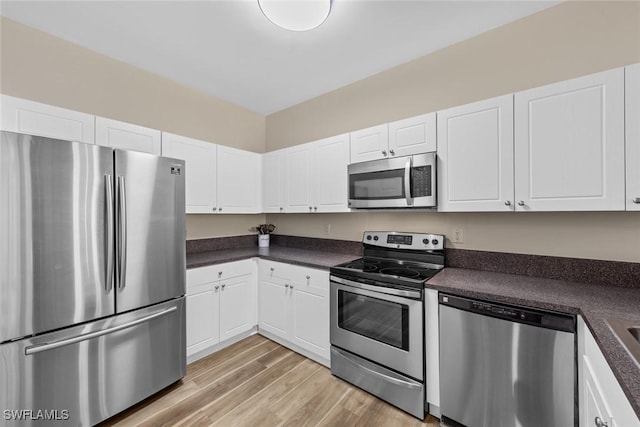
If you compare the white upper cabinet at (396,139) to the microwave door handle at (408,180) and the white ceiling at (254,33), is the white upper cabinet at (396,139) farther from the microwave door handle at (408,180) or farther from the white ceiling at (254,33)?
the white ceiling at (254,33)

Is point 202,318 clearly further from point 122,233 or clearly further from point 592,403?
point 592,403

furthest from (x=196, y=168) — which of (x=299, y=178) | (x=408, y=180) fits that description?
(x=408, y=180)

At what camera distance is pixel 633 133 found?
4.54 ft

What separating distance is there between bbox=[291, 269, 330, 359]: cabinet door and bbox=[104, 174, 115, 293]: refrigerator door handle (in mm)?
1429

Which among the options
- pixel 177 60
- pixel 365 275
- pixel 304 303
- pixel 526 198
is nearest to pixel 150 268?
pixel 304 303

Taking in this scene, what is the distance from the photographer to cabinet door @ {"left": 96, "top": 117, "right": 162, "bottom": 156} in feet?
7.05

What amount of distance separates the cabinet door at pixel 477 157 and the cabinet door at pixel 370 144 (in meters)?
0.46

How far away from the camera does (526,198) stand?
1.70 m

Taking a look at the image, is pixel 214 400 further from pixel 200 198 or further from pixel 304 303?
pixel 200 198

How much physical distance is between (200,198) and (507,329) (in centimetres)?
275

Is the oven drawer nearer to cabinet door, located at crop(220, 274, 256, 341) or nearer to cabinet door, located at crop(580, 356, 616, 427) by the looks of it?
cabinet door, located at crop(580, 356, 616, 427)

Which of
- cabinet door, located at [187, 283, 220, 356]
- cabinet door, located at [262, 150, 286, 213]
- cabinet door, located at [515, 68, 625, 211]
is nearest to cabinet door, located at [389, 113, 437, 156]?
cabinet door, located at [515, 68, 625, 211]

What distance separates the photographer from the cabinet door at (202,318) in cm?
238

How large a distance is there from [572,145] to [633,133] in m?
0.23
